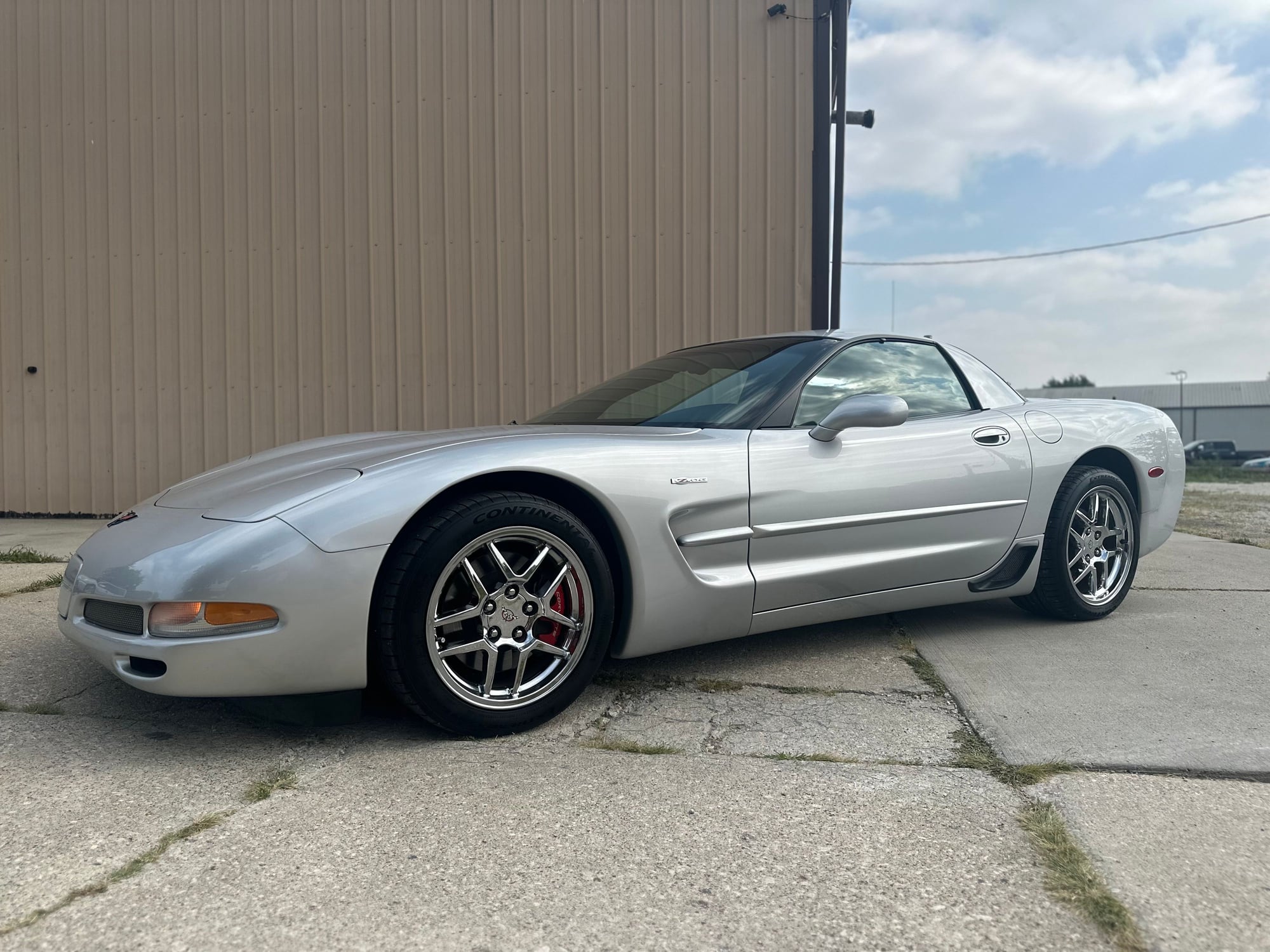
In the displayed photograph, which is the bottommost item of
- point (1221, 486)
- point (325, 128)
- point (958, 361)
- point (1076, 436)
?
point (1221, 486)

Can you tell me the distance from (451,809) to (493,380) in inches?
208

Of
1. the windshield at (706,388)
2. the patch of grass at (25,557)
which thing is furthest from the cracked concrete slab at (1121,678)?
the patch of grass at (25,557)

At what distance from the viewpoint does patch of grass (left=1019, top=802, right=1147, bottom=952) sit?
1.39 m

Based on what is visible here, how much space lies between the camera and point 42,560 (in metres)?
4.91

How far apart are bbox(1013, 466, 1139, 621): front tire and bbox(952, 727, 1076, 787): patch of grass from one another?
150 cm

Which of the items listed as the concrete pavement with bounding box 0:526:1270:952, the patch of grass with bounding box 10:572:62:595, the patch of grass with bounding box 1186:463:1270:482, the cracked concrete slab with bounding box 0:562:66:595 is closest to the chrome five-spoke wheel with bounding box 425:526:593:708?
the concrete pavement with bounding box 0:526:1270:952

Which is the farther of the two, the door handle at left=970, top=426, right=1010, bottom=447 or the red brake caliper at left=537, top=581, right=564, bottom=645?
the door handle at left=970, top=426, right=1010, bottom=447

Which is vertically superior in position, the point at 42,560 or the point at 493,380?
the point at 493,380

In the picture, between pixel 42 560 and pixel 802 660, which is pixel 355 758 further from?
pixel 42 560

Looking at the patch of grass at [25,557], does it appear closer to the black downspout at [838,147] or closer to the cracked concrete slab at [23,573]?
the cracked concrete slab at [23,573]

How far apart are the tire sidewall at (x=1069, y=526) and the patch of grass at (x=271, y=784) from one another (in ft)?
9.20

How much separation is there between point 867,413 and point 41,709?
2.44 meters

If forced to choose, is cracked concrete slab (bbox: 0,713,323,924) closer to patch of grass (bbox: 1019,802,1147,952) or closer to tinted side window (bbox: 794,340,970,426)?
patch of grass (bbox: 1019,802,1147,952)

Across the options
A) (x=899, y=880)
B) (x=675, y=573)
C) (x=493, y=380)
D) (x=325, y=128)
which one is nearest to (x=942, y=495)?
(x=675, y=573)
